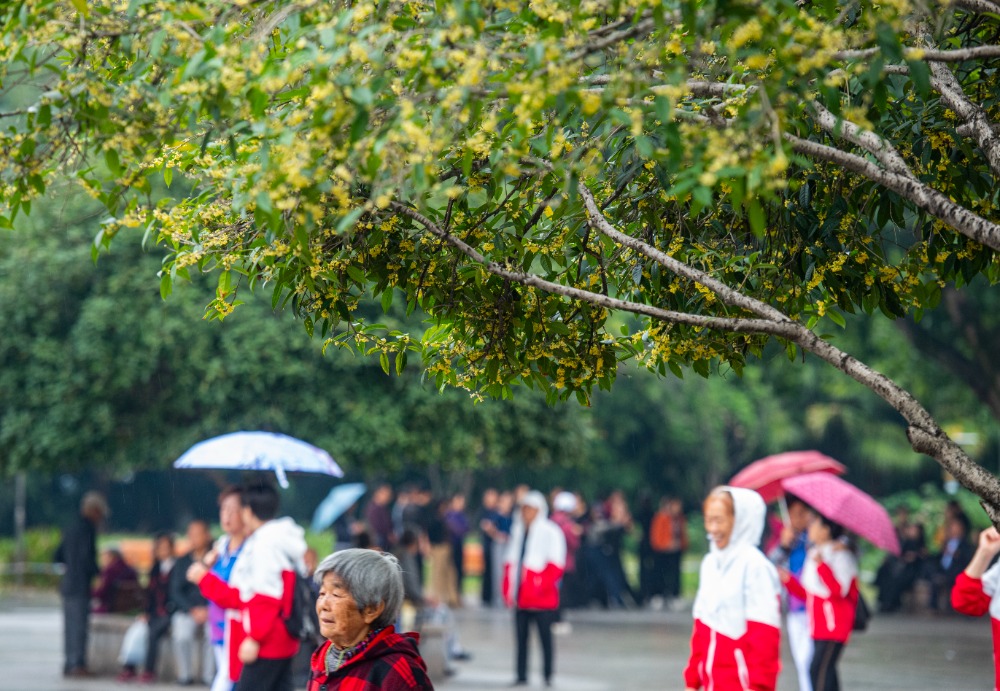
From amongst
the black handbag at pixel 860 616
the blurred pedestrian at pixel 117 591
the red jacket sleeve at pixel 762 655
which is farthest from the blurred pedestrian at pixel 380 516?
the red jacket sleeve at pixel 762 655

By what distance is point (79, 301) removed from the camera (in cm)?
1856

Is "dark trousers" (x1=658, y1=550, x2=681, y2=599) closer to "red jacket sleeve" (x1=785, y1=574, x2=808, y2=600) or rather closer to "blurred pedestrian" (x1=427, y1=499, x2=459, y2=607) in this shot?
"blurred pedestrian" (x1=427, y1=499, x2=459, y2=607)

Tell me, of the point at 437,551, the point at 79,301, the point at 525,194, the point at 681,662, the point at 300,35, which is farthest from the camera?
the point at 437,551

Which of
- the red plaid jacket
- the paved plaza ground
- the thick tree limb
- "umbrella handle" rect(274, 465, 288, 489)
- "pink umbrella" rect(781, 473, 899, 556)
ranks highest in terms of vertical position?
the thick tree limb

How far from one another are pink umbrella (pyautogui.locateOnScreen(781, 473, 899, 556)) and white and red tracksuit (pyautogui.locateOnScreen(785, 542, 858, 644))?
0.76 m

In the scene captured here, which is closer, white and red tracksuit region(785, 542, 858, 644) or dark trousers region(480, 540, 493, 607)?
white and red tracksuit region(785, 542, 858, 644)

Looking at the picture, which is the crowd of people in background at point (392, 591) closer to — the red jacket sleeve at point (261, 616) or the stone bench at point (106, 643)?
the red jacket sleeve at point (261, 616)

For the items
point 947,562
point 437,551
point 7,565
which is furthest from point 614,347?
point 7,565

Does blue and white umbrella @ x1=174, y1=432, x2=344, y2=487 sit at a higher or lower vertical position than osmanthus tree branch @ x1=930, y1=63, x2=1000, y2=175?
lower

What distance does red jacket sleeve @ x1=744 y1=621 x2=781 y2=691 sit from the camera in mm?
6191

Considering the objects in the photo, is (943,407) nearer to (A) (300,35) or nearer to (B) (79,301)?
(B) (79,301)

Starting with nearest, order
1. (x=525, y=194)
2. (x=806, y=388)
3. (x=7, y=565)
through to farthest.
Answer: (x=525, y=194) → (x=7, y=565) → (x=806, y=388)

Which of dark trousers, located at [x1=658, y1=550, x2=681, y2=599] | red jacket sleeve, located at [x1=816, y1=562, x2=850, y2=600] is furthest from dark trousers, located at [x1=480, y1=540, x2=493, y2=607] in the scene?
red jacket sleeve, located at [x1=816, y1=562, x2=850, y2=600]

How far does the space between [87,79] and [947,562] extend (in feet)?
66.7
